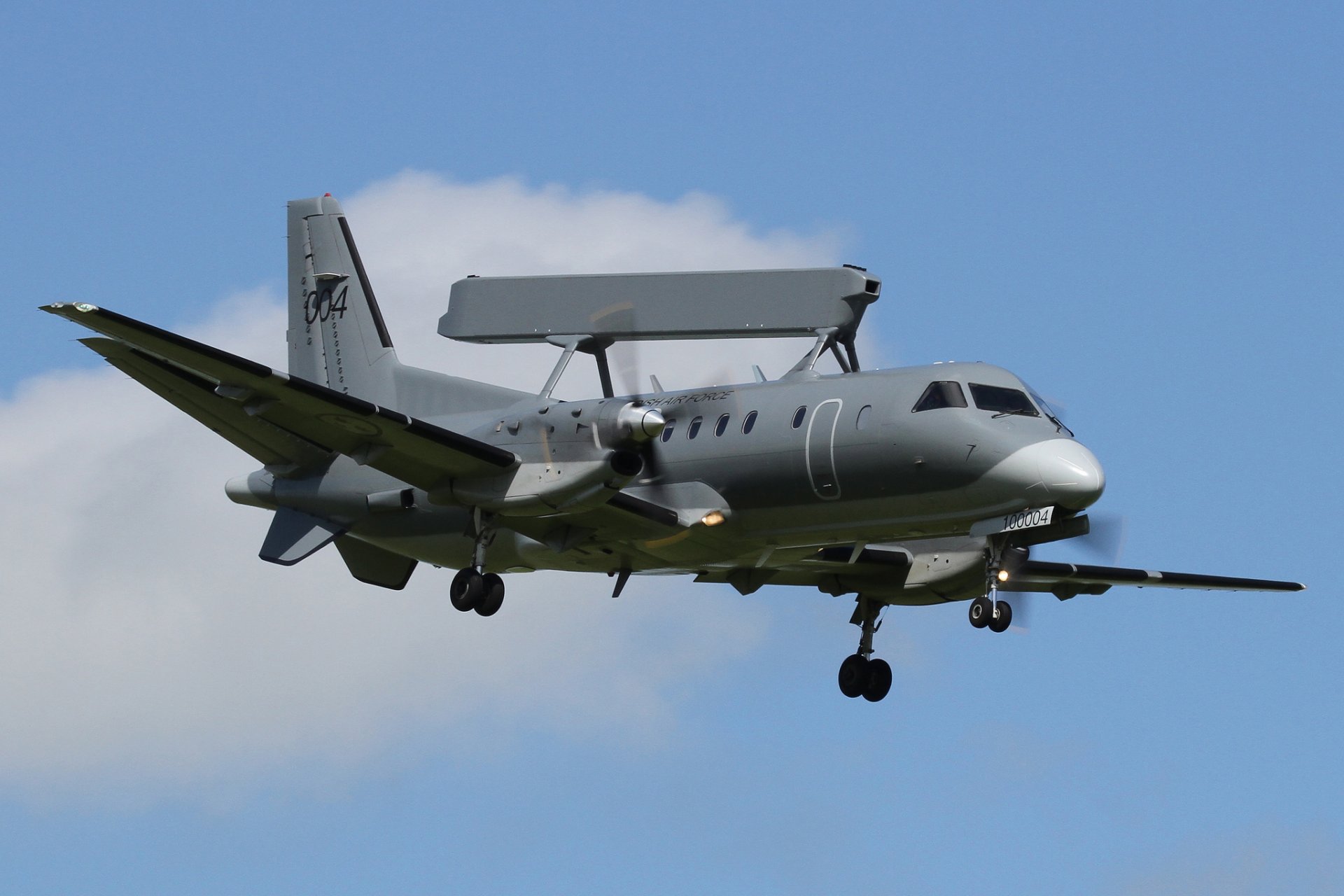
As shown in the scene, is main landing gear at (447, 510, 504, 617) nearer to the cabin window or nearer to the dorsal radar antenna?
the dorsal radar antenna

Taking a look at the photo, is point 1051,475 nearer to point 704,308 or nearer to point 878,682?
point 704,308

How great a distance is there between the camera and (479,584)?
23734 millimetres

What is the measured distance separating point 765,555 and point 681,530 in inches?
56.8

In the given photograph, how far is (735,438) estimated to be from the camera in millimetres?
23562

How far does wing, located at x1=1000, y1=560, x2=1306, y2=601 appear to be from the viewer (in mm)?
26953

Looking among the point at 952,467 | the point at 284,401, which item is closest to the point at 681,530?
the point at 952,467

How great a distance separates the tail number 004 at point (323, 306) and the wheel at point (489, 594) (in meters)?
6.44

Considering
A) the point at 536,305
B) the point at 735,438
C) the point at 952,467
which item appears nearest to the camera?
the point at 952,467

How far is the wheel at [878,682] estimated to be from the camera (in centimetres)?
2770

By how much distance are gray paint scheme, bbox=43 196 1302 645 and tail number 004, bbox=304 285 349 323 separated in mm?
1073

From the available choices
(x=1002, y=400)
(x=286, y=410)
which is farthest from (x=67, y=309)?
(x=1002, y=400)

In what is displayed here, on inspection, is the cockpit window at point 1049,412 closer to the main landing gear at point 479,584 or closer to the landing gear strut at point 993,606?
the landing gear strut at point 993,606

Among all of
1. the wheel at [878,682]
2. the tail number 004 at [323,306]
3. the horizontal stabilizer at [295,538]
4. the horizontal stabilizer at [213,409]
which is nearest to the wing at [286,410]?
the horizontal stabilizer at [213,409]

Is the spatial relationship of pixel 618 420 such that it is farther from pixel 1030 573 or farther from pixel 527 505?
pixel 1030 573
